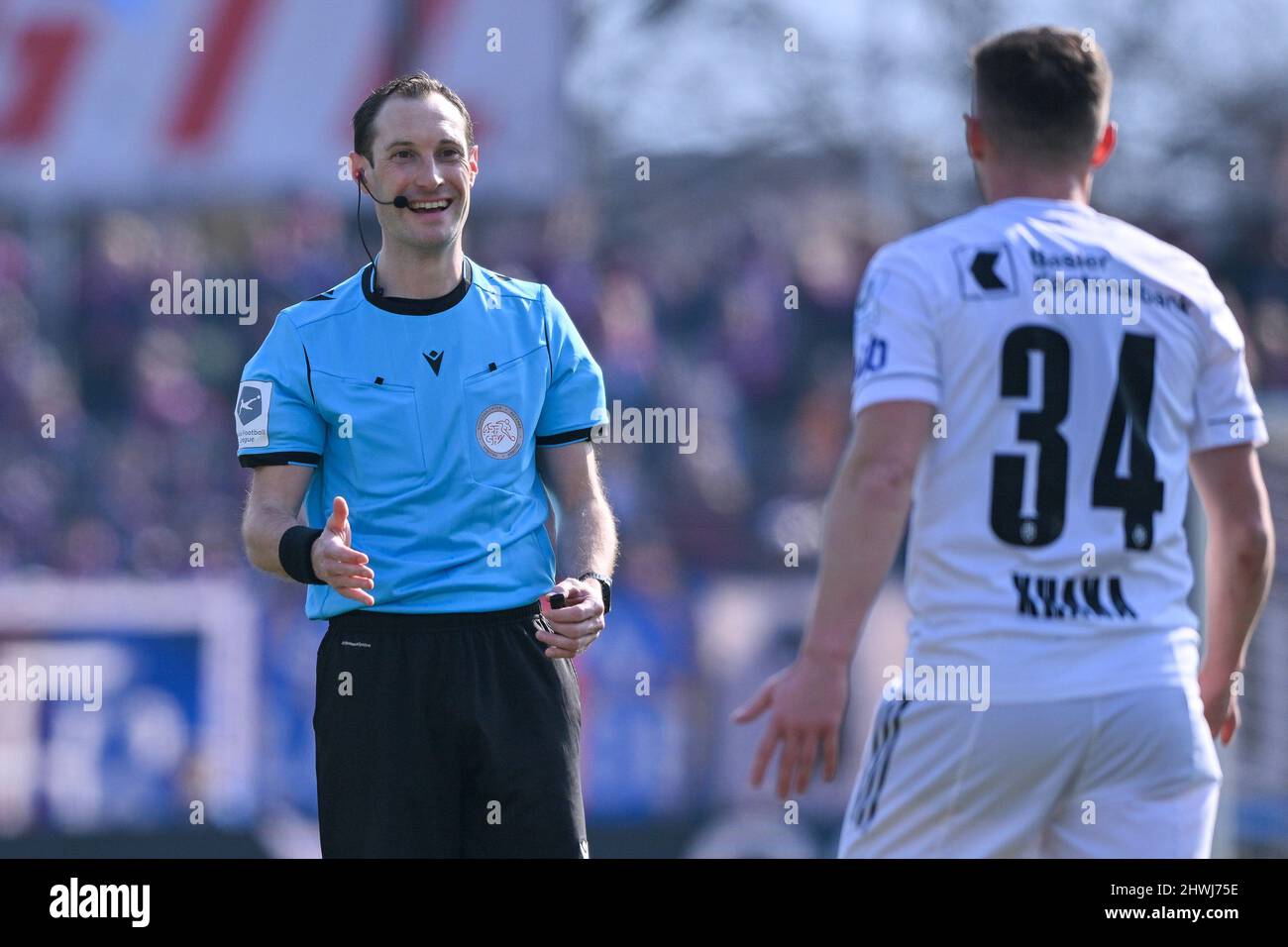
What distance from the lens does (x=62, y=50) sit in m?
14.3

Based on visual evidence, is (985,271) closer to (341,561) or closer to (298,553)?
(341,561)

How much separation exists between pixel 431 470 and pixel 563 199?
9695 millimetres

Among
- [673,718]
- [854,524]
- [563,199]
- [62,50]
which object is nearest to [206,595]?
[673,718]

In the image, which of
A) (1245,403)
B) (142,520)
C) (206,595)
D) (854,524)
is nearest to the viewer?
(854,524)

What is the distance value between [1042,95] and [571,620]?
1.54 m

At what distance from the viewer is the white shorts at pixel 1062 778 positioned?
399cm

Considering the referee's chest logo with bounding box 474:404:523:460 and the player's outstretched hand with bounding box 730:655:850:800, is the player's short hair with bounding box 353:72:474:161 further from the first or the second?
the player's outstretched hand with bounding box 730:655:850:800

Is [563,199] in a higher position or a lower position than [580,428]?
higher

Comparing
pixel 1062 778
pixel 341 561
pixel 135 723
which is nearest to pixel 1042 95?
pixel 1062 778

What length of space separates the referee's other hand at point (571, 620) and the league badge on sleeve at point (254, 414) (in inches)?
30.5

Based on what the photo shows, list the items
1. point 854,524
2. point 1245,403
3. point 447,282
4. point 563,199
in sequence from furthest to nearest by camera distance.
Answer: point 563,199 < point 447,282 < point 1245,403 < point 854,524

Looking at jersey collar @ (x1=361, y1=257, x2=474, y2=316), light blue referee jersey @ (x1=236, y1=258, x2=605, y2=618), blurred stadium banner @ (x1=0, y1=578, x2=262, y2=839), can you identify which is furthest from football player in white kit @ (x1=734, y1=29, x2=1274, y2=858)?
blurred stadium banner @ (x1=0, y1=578, x2=262, y2=839)

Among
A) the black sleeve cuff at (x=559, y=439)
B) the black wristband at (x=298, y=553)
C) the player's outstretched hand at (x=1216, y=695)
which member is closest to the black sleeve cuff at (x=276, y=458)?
the black wristband at (x=298, y=553)

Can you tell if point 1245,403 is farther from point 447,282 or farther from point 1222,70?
point 1222,70
